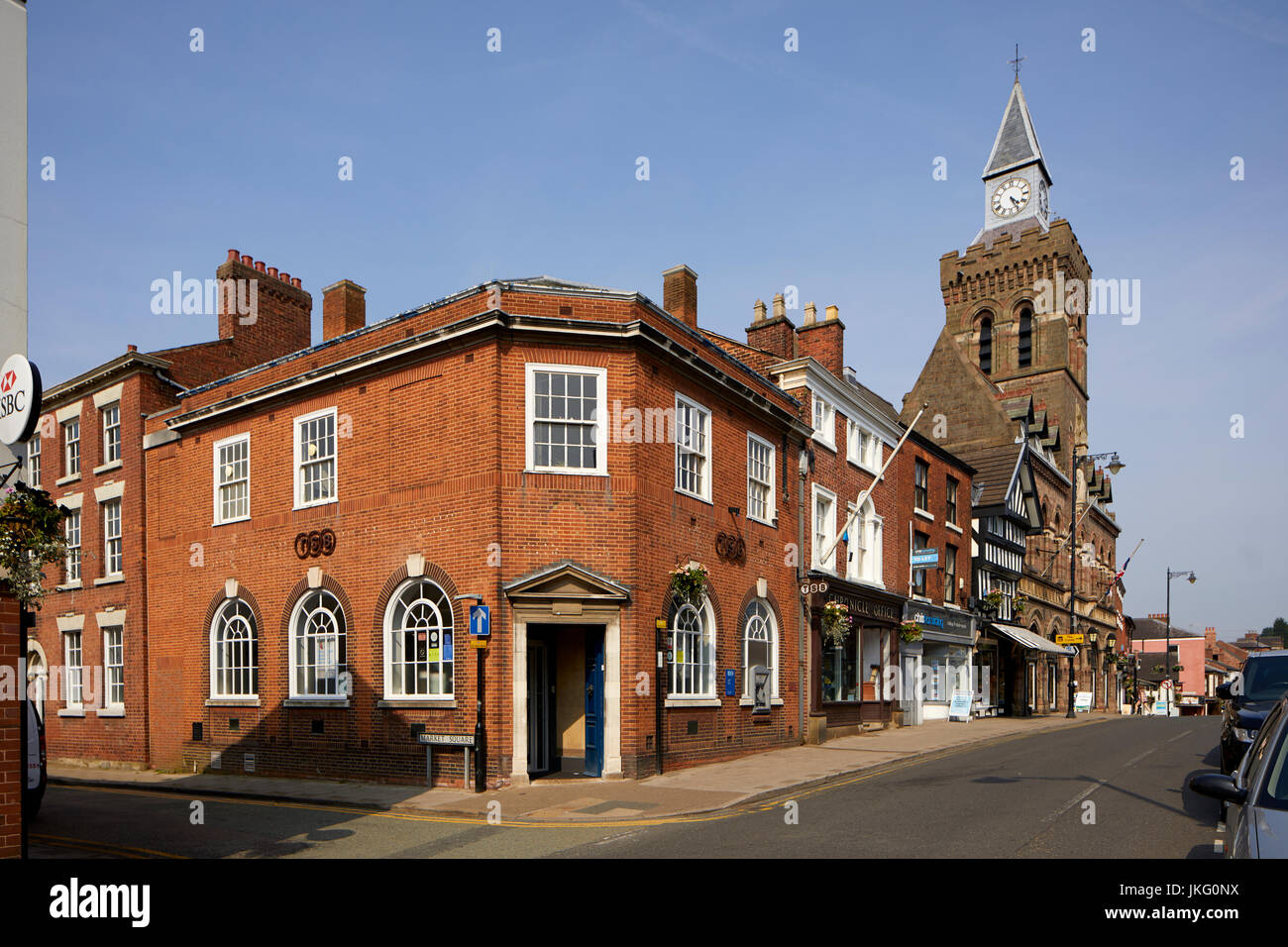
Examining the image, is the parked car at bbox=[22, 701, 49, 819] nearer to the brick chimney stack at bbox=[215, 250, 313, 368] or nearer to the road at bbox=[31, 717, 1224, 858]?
the road at bbox=[31, 717, 1224, 858]

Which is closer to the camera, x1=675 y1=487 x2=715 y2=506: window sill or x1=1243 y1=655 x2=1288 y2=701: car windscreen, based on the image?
x1=1243 y1=655 x2=1288 y2=701: car windscreen

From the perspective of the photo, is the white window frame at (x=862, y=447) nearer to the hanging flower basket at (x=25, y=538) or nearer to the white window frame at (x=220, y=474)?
the white window frame at (x=220, y=474)

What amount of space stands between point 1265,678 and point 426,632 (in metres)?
13.7

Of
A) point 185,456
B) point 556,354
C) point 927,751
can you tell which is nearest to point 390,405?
point 556,354

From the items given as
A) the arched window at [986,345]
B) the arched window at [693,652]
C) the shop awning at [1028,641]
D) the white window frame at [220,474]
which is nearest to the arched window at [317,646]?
the white window frame at [220,474]

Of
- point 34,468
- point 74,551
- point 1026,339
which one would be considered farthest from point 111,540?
point 1026,339

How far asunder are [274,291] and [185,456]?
7029 millimetres

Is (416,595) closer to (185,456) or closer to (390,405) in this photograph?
(390,405)

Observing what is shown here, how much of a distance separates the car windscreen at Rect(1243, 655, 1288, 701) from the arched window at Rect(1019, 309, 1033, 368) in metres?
57.8

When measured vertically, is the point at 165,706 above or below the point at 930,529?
below

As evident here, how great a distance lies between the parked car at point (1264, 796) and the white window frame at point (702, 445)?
13413mm

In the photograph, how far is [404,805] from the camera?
48.9 ft

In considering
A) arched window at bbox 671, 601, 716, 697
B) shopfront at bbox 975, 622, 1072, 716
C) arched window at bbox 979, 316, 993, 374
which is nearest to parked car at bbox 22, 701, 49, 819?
arched window at bbox 671, 601, 716, 697

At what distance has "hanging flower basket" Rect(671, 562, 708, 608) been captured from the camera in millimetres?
19047
